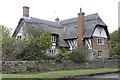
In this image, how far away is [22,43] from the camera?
108 feet

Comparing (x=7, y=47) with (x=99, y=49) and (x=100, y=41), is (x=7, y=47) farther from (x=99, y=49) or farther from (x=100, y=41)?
(x=100, y=41)

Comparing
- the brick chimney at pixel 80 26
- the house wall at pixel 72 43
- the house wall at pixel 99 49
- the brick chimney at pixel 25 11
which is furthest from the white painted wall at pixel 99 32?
the brick chimney at pixel 25 11

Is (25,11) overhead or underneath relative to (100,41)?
overhead

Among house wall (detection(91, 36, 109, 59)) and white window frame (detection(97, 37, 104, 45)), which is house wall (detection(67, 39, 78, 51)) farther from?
white window frame (detection(97, 37, 104, 45))

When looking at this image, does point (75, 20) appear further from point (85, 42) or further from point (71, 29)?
point (85, 42)

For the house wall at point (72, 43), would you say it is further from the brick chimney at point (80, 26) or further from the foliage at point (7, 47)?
the foliage at point (7, 47)

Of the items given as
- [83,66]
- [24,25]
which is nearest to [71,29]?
[24,25]

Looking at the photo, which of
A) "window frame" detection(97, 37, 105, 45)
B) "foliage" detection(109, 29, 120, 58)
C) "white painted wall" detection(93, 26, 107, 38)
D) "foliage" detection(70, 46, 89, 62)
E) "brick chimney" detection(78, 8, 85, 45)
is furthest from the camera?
"window frame" detection(97, 37, 105, 45)

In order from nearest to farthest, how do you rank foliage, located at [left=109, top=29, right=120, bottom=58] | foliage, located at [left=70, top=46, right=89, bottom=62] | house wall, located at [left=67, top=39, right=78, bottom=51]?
foliage, located at [left=70, top=46, right=89, bottom=62]
foliage, located at [left=109, top=29, right=120, bottom=58]
house wall, located at [left=67, top=39, right=78, bottom=51]

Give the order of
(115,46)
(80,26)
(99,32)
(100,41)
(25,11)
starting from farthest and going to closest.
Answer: (100,41) < (99,32) < (80,26) < (115,46) < (25,11)

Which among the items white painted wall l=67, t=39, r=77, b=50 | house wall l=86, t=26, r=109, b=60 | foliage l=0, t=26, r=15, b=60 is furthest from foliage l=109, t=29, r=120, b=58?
foliage l=0, t=26, r=15, b=60

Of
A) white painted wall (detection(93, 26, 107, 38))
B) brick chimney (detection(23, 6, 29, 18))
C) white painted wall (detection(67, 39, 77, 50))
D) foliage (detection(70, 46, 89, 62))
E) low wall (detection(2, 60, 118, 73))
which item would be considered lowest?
low wall (detection(2, 60, 118, 73))

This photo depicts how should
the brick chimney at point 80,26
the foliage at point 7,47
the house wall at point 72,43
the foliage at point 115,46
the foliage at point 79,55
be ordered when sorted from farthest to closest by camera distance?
1. the house wall at point 72,43
2. the brick chimney at point 80,26
3. the foliage at point 115,46
4. the foliage at point 79,55
5. the foliage at point 7,47

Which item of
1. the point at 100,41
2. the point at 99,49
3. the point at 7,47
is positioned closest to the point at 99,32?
the point at 100,41
